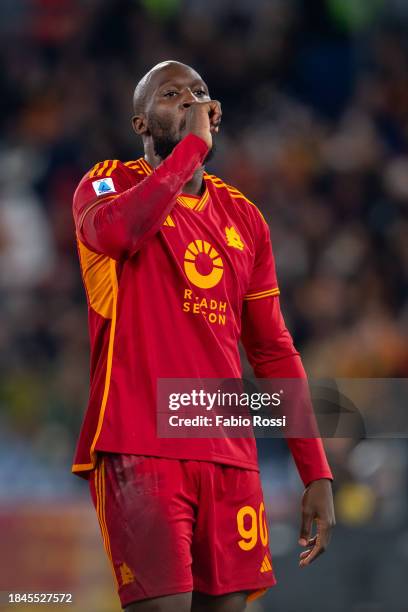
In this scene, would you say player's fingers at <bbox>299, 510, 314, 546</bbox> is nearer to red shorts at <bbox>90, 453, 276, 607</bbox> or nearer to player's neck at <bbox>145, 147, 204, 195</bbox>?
red shorts at <bbox>90, 453, 276, 607</bbox>

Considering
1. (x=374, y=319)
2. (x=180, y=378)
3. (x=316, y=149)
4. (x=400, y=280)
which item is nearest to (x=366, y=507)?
(x=374, y=319)

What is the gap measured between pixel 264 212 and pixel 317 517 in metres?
5.18

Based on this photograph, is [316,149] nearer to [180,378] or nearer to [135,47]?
[135,47]

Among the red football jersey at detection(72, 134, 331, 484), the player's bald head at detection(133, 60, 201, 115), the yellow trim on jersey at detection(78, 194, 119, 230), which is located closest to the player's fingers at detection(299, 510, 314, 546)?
the red football jersey at detection(72, 134, 331, 484)

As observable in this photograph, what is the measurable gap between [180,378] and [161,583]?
55 cm

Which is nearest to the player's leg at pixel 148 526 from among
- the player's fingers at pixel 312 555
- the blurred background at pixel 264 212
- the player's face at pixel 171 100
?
the player's fingers at pixel 312 555

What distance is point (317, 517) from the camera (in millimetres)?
3186

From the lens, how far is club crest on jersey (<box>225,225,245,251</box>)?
10.6 ft

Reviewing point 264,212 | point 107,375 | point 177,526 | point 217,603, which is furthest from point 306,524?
point 264,212

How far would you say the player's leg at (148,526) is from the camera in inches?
110

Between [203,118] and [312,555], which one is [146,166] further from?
Answer: [312,555]

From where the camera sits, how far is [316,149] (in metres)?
8.59

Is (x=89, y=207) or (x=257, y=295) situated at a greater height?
(x=89, y=207)

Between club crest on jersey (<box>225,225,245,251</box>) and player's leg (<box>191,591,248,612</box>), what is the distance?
1006 millimetres
